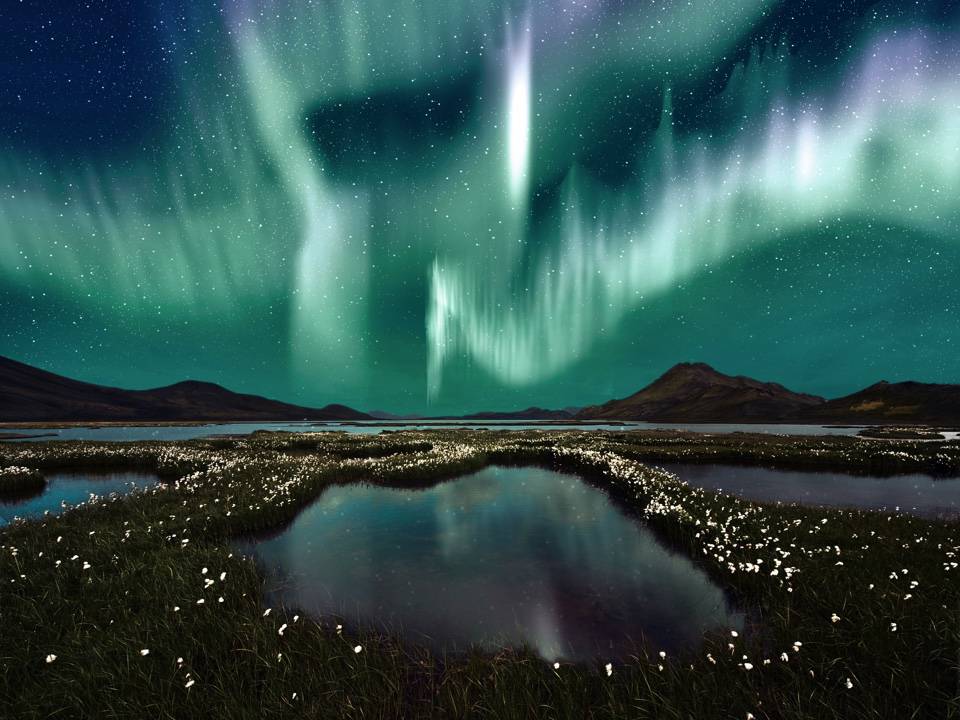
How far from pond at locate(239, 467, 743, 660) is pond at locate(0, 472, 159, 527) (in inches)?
424

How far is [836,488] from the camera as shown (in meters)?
19.1

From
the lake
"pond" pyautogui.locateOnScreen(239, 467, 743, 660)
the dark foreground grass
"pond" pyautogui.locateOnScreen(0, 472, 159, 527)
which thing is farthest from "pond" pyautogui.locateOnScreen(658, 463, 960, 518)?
the lake

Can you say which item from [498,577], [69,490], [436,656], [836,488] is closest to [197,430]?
[69,490]

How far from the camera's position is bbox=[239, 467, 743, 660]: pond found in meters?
6.55

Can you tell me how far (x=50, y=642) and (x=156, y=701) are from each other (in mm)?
2911

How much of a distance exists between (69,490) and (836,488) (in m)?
39.1

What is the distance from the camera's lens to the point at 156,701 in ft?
14.6

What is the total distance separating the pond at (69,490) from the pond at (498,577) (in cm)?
1078

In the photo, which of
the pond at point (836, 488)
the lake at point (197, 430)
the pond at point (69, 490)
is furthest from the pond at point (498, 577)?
the lake at point (197, 430)

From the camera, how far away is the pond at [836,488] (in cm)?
1545

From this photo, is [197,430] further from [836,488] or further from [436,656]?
[836,488]

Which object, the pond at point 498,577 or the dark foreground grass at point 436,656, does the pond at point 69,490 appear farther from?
the pond at point 498,577

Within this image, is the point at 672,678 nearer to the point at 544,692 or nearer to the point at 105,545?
the point at 544,692

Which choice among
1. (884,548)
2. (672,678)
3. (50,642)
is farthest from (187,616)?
(884,548)
